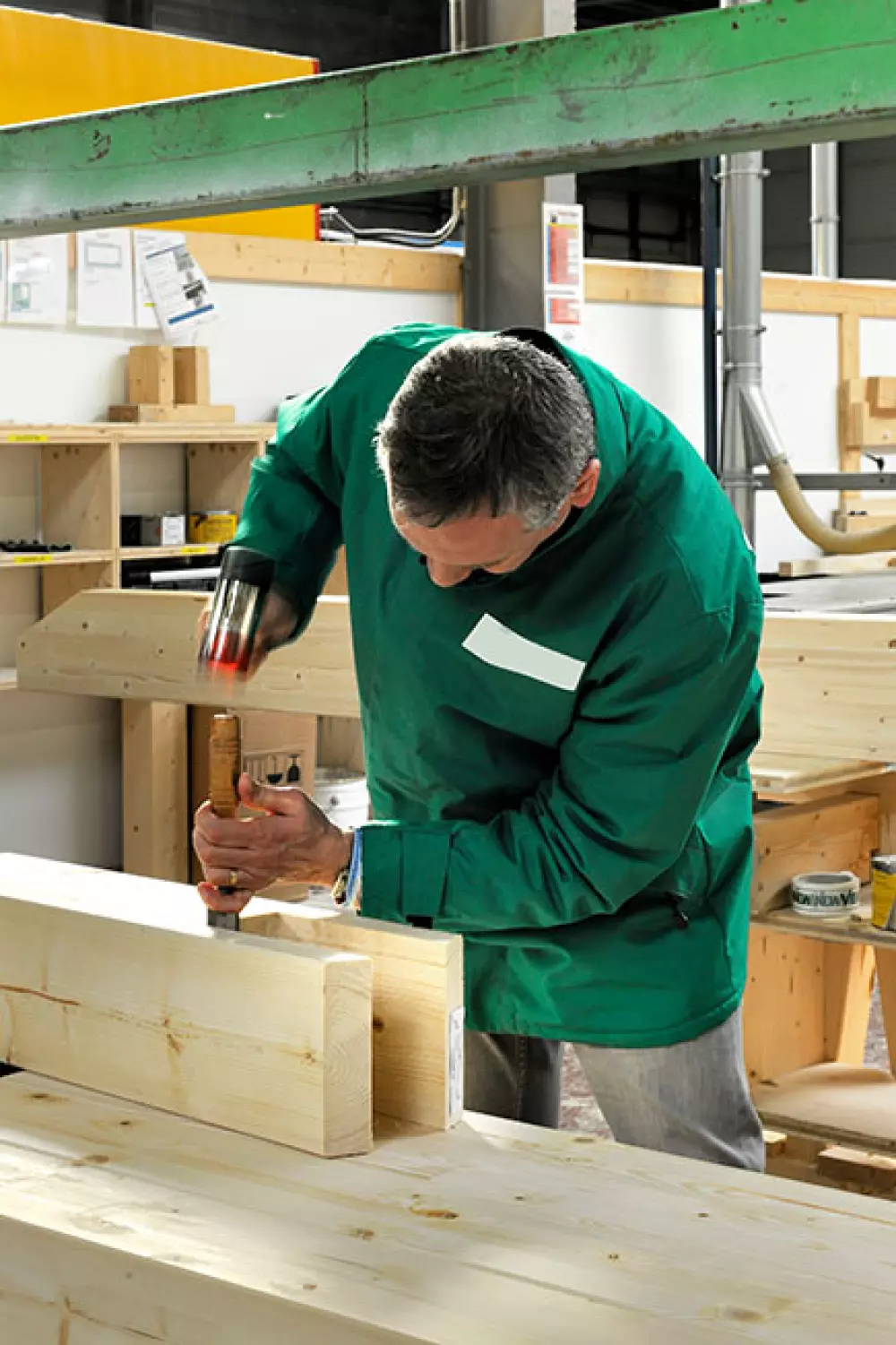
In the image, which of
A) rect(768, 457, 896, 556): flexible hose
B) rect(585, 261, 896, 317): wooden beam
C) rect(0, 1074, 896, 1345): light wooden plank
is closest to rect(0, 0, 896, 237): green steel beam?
rect(0, 1074, 896, 1345): light wooden plank

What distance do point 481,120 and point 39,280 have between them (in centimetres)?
483

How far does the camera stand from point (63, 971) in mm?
1623

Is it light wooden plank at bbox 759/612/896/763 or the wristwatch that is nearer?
the wristwatch

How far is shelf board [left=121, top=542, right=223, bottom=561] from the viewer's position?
5867 millimetres

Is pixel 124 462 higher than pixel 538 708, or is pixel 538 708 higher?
pixel 124 462

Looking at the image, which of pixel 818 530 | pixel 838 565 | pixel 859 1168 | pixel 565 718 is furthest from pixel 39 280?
pixel 565 718

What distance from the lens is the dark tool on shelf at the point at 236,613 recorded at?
1.98 meters

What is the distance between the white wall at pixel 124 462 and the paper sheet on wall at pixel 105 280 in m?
0.08

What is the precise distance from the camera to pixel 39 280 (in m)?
5.78

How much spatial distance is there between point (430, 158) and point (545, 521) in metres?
0.40

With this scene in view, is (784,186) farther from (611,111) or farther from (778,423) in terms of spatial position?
(611,111)

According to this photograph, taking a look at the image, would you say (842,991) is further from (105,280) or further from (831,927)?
(105,280)

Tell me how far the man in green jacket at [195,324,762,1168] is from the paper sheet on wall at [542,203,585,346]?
15.2ft

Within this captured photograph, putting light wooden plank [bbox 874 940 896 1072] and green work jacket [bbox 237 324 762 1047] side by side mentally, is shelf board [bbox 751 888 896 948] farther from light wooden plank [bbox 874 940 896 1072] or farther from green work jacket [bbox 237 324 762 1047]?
green work jacket [bbox 237 324 762 1047]
